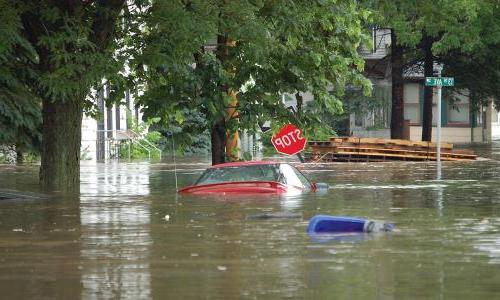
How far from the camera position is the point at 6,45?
19.4m

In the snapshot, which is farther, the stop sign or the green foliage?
the stop sign

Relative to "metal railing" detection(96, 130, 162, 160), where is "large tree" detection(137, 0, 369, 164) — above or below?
above

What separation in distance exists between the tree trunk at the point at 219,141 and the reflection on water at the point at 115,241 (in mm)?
1963

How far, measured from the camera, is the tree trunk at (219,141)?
2723 cm

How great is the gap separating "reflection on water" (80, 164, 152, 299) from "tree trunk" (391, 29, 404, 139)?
863 inches

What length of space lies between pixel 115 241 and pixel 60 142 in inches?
354

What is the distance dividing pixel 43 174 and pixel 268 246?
10.6 metres

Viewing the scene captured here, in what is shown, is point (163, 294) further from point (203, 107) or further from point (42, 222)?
point (203, 107)

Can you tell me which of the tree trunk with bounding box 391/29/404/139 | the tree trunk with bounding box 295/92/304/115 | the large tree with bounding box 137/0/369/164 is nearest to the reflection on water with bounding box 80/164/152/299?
the large tree with bounding box 137/0/369/164

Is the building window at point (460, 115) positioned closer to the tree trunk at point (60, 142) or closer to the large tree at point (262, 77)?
the large tree at point (262, 77)

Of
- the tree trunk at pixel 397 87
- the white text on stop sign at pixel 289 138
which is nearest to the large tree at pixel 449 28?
the tree trunk at pixel 397 87

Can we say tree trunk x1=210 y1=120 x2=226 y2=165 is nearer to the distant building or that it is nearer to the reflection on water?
the reflection on water

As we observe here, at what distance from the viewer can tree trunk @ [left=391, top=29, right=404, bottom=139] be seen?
47.0 meters

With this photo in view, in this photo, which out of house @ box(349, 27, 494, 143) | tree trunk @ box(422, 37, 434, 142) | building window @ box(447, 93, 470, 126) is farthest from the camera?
building window @ box(447, 93, 470, 126)
